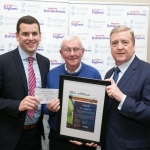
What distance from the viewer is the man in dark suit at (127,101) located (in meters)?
1.73

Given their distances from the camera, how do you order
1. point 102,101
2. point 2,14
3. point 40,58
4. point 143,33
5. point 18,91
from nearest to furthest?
point 102,101 → point 18,91 → point 40,58 → point 2,14 → point 143,33

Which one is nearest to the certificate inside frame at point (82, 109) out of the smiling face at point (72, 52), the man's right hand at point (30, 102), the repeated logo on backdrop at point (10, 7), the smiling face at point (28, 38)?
the man's right hand at point (30, 102)

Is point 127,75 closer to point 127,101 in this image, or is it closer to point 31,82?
point 127,101

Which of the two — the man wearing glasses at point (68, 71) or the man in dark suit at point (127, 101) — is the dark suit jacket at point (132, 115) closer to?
the man in dark suit at point (127, 101)

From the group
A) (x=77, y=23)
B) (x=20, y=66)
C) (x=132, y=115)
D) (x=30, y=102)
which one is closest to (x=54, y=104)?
(x=30, y=102)

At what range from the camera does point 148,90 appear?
1.76 meters

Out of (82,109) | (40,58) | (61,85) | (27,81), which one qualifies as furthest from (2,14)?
(82,109)

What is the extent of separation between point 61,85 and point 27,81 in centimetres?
49

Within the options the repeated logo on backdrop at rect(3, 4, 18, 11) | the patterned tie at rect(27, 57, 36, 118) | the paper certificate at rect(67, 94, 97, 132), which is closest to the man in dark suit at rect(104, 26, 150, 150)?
the paper certificate at rect(67, 94, 97, 132)

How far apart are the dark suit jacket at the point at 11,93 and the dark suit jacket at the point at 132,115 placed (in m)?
0.97

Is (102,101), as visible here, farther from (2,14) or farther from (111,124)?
(2,14)

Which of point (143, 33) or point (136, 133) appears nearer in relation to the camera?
point (136, 133)

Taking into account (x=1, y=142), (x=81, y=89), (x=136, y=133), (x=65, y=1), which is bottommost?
(x=1, y=142)

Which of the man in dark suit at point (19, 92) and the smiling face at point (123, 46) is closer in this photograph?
the smiling face at point (123, 46)
